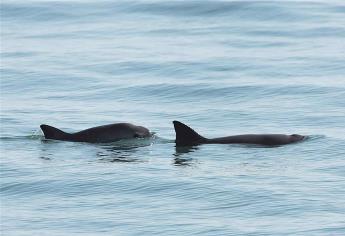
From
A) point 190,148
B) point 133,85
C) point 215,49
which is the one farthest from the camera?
point 215,49

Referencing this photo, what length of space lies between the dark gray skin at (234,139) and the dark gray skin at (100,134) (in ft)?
3.68

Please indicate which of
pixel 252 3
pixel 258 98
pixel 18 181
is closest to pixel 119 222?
pixel 18 181

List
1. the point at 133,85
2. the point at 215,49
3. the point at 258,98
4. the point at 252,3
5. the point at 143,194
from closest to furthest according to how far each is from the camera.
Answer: the point at 143,194 → the point at 258,98 → the point at 133,85 → the point at 215,49 → the point at 252,3

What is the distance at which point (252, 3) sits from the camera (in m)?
48.0

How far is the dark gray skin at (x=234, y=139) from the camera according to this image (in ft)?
86.0

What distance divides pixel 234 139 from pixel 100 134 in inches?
105

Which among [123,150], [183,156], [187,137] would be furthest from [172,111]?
[183,156]

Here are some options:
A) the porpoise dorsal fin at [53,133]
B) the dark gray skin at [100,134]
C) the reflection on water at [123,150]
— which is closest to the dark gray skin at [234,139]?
the reflection on water at [123,150]

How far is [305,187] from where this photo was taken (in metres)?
22.5

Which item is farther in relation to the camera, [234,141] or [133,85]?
[133,85]

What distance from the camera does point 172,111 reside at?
3108 centimetres

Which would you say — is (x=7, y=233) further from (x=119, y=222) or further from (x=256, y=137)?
(x=256, y=137)

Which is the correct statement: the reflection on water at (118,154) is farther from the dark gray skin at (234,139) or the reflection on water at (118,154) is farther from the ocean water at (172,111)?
the dark gray skin at (234,139)

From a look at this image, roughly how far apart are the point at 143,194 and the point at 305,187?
261cm
